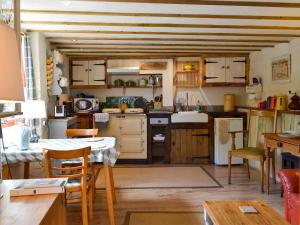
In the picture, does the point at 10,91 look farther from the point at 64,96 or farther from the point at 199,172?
the point at 64,96

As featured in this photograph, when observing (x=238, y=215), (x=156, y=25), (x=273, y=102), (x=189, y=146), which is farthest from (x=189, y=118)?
(x=238, y=215)

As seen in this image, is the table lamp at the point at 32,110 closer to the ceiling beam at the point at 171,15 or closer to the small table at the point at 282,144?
the ceiling beam at the point at 171,15

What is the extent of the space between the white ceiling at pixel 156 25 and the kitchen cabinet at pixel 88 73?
2.43ft

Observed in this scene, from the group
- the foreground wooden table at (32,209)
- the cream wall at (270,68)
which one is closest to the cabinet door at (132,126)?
the cream wall at (270,68)

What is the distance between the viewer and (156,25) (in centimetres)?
377

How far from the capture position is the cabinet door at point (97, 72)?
20.6ft

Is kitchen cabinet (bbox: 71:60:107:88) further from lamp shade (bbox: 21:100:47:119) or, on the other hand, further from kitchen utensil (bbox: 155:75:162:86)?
lamp shade (bbox: 21:100:47:119)

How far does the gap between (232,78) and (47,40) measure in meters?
3.52

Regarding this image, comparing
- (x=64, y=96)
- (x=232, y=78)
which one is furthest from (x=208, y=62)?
(x=64, y=96)

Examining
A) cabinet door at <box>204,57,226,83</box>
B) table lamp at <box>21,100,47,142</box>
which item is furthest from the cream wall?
table lamp at <box>21,100,47,142</box>

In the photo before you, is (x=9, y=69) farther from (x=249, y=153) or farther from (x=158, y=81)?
(x=158, y=81)

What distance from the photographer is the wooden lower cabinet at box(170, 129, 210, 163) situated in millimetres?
5871

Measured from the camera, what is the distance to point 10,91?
1.17m

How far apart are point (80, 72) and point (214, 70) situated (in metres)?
2.65
